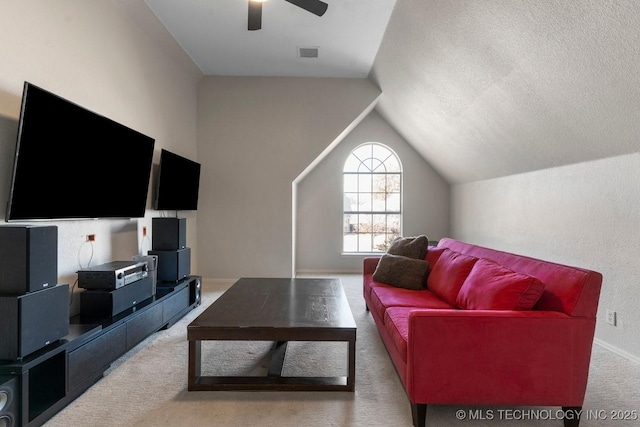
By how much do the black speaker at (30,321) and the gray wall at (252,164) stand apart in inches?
132

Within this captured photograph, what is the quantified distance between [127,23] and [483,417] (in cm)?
443

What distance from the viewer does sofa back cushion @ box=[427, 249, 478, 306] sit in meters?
2.60

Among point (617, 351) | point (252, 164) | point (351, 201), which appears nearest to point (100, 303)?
point (252, 164)

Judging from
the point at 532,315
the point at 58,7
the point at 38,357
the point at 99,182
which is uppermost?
the point at 58,7

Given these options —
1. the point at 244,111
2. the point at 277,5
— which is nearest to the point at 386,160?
the point at 244,111

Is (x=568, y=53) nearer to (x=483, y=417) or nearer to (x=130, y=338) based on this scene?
(x=483, y=417)

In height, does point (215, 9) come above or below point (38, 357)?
above

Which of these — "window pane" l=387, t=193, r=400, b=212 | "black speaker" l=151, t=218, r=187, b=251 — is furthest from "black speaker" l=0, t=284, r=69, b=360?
"window pane" l=387, t=193, r=400, b=212

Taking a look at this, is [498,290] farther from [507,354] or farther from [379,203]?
[379,203]

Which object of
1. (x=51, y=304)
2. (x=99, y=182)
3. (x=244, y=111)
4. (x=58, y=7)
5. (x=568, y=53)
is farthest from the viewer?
(x=244, y=111)

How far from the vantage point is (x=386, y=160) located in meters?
6.27

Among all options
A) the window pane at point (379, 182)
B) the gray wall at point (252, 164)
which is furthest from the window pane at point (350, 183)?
the gray wall at point (252, 164)

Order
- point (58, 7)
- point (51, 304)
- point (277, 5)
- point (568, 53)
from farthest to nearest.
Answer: point (277, 5)
point (58, 7)
point (568, 53)
point (51, 304)

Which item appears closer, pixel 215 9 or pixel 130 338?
pixel 130 338
